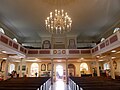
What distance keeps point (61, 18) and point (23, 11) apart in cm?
374

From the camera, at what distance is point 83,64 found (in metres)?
18.5

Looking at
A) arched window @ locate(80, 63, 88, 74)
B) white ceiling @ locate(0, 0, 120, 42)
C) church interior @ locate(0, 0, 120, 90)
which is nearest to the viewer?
church interior @ locate(0, 0, 120, 90)

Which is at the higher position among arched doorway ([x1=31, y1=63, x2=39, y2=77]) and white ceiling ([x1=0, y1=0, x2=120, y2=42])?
white ceiling ([x1=0, y1=0, x2=120, y2=42])

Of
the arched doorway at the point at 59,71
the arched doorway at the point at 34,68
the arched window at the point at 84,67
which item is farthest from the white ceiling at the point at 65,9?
the arched doorway at the point at 59,71

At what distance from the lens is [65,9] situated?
917 centimetres

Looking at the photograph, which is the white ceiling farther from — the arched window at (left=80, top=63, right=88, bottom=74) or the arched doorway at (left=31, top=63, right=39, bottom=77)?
the arched doorway at (left=31, top=63, right=39, bottom=77)

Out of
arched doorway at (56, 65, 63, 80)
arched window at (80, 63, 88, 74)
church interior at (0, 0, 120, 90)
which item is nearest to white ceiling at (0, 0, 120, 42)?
church interior at (0, 0, 120, 90)

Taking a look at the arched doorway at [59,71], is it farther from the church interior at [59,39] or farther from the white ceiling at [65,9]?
the white ceiling at [65,9]

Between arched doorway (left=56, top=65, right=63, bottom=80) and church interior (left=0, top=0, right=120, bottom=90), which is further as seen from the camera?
arched doorway (left=56, top=65, right=63, bottom=80)

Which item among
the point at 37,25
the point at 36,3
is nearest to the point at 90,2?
the point at 36,3

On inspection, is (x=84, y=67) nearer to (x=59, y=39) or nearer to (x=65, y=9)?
(x=59, y=39)

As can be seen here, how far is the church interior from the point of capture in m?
7.11

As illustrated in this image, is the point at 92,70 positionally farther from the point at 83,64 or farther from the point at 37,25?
the point at 37,25

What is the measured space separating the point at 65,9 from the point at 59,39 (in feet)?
23.1
